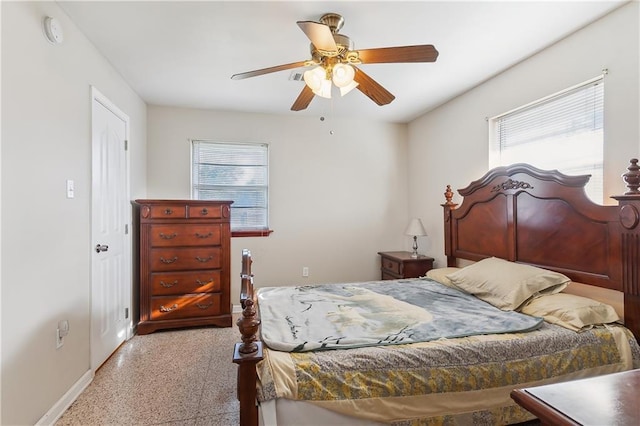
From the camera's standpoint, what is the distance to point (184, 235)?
328 centimetres

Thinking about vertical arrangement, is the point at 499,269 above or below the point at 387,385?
above

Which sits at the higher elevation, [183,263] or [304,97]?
[304,97]

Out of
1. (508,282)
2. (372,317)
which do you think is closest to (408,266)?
(508,282)

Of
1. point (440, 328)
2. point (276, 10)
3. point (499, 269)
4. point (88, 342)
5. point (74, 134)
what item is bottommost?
point (88, 342)

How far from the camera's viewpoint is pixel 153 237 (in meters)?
3.20

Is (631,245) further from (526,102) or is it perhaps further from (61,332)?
(61,332)

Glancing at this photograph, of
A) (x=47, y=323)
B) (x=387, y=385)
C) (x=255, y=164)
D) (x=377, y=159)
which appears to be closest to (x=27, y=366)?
(x=47, y=323)

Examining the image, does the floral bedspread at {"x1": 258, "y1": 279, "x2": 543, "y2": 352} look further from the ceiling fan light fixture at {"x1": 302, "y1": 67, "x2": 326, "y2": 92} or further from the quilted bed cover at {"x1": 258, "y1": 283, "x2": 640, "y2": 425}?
the ceiling fan light fixture at {"x1": 302, "y1": 67, "x2": 326, "y2": 92}

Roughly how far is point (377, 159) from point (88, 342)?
3.71 m

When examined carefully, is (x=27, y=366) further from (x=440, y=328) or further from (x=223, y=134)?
(x=223, y=134)

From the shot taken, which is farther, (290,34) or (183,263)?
(183,263)

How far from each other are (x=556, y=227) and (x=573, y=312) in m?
0.68

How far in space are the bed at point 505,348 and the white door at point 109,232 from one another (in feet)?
4.03

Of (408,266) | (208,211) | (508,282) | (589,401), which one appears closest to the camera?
(589,401)
